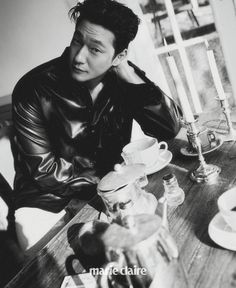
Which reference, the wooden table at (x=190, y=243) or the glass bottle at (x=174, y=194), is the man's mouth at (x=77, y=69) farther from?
the glass bottle at (x=174, y=194)

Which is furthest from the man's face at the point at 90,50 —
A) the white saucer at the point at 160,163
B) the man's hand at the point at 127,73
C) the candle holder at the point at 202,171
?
the candle holder at the point at 202,171

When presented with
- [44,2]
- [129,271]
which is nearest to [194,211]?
[129,271]

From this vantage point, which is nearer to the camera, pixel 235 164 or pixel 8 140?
pixel 235 164

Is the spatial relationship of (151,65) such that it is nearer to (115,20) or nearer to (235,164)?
(115,20)

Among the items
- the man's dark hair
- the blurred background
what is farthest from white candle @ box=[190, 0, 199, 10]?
the man's dark hair

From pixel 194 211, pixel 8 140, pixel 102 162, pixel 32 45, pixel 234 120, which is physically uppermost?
pixel 32 45

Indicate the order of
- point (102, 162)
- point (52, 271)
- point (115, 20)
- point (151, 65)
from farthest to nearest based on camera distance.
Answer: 1. point (151, 65)
2. point (102, 162)
3. point (115, 20)
4. point (52, 271)

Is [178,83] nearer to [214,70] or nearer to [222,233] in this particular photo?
[214,70]

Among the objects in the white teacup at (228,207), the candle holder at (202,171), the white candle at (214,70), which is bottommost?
the candle holder at (202,171)

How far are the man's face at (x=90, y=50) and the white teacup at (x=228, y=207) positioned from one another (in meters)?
1.15

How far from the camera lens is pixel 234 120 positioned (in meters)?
1.60

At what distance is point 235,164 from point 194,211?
0.33 m

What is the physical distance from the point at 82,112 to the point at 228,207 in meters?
1.34

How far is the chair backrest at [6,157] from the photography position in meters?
1.69
